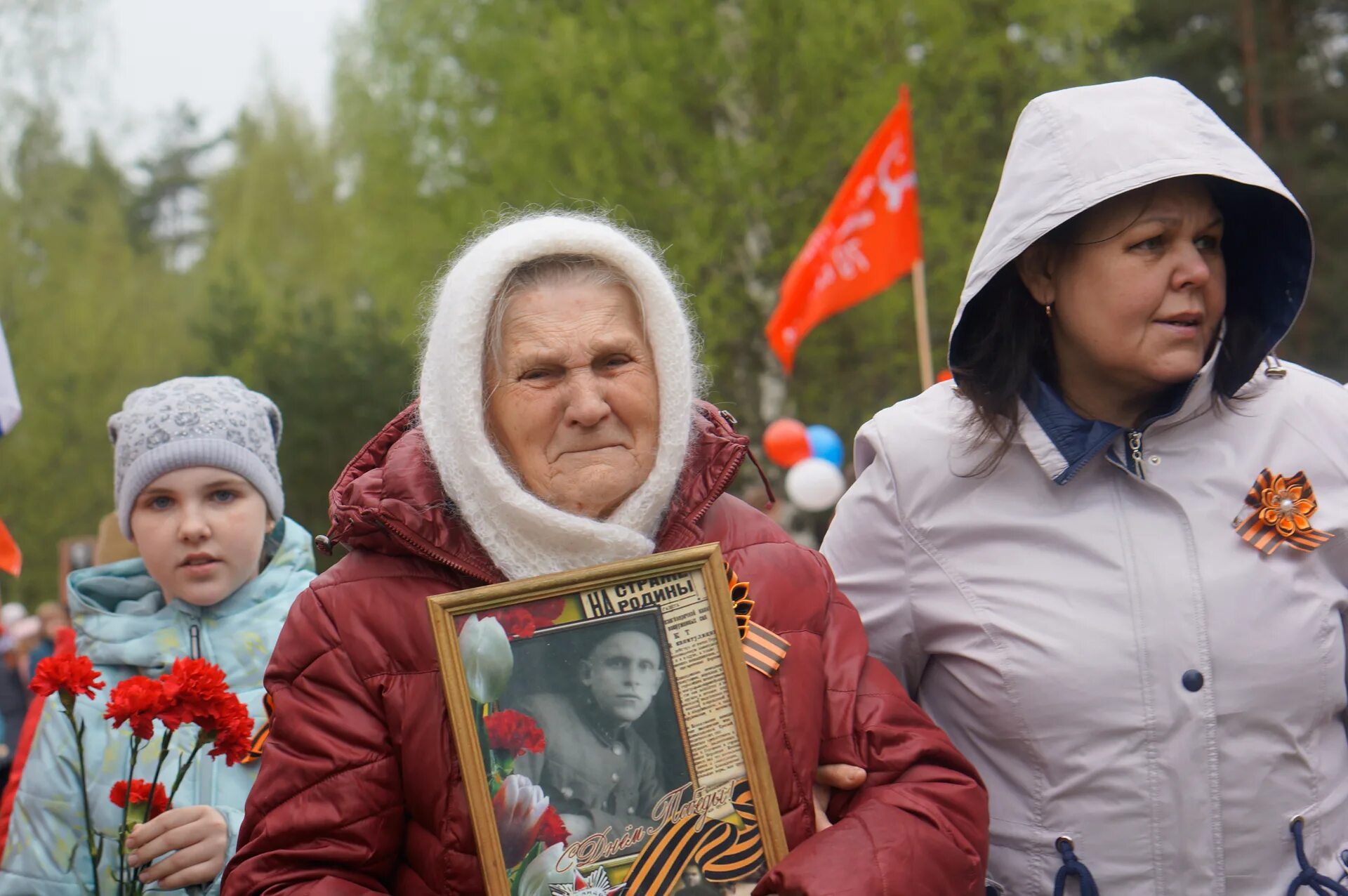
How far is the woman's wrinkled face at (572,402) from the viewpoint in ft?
8.82

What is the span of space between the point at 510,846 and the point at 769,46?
58.4 ft

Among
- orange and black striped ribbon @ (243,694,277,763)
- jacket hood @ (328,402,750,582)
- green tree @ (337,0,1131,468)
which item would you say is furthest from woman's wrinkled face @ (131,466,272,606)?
green tree @ (337,0,1131,468)

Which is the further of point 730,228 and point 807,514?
point 730,228

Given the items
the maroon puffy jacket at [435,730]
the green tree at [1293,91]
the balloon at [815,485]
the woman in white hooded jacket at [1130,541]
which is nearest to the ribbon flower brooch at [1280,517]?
the woman in white hooded jacket at [1130,541]

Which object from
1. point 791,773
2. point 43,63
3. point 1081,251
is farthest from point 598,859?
point 43,63

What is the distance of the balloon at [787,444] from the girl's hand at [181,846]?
438 inches

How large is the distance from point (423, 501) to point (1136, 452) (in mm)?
1471

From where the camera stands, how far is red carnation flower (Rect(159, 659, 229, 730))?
111 inches

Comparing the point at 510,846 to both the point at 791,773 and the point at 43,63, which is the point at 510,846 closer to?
the point at 791,773

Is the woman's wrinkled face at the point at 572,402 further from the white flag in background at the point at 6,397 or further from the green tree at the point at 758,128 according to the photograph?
the green tree at the point at 758,128

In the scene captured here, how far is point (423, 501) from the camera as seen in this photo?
8.71 ft

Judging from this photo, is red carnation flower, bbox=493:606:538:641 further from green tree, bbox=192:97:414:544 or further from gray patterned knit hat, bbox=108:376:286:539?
green tree, bbox=192:97:414:544

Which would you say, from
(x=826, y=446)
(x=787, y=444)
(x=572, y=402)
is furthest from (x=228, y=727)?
(x=826, y=446)

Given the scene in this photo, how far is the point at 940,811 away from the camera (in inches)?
106
